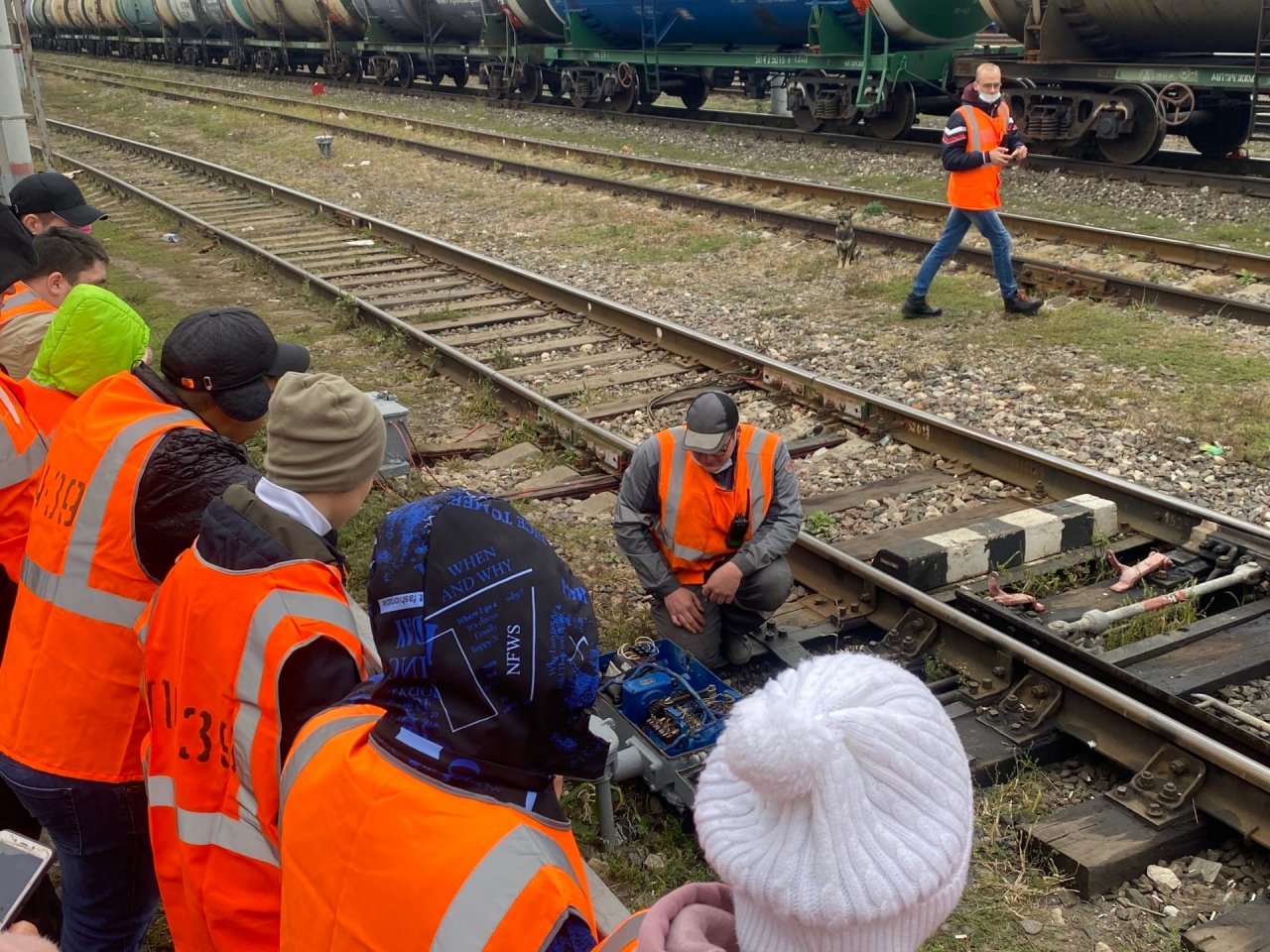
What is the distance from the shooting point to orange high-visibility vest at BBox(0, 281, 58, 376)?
14.4 feet

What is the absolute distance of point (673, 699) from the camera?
4359mm

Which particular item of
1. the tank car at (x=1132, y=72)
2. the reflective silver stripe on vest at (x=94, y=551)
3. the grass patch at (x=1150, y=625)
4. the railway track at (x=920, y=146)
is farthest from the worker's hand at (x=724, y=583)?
the tank car at (x=1132, y=72)

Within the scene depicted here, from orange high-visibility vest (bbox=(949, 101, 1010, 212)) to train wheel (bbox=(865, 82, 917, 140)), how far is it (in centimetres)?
853

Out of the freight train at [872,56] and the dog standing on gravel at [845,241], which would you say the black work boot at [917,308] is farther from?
the freight train at [872,56]

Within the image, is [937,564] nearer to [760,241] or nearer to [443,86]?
[760,241]

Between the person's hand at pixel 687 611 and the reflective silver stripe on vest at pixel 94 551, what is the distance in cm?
244

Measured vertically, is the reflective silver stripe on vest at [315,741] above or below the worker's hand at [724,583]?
above

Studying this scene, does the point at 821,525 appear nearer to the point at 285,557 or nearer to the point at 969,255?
the point at 285,557

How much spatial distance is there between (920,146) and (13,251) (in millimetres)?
14439

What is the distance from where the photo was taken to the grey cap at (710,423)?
4523 mm

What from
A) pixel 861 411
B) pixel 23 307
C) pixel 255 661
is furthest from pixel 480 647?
pixel 861 411

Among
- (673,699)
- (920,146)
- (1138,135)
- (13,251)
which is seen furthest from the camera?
(920,146)

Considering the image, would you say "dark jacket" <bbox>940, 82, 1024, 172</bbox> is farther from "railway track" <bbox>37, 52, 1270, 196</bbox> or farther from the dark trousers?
the dark trousers

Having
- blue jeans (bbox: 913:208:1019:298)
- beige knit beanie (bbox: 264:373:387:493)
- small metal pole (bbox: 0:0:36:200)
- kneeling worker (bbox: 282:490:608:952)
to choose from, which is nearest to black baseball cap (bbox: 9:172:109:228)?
beige knit beanie (bbox: 264:373:387:493)
